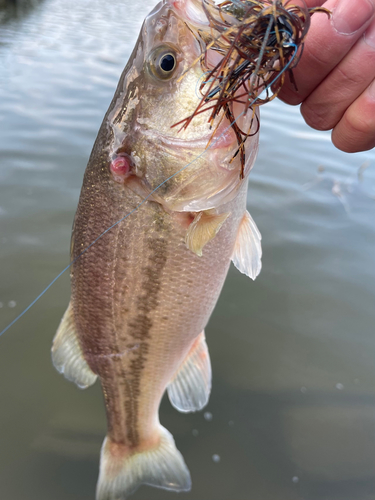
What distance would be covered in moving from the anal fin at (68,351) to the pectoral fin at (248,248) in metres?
0.83

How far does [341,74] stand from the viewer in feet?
3.95

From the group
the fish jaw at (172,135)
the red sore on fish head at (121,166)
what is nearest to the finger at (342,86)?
the fish jaw at (172,135)

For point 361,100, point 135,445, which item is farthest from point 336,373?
point 361,100

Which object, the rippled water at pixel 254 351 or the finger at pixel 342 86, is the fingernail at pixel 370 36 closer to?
the finger at pixel 342 86

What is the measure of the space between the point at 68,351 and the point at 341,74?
5.25 ft

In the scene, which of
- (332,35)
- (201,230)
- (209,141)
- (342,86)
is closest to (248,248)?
(201,230)

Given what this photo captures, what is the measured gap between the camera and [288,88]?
1.30m

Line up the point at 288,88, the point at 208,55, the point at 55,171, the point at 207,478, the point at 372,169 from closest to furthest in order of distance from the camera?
the point at 208,55
the point at 288,88
the point at 207,478
the point at 55,171
the point at 372,169

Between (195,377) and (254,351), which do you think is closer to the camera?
(195,377)

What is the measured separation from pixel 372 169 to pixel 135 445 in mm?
4771

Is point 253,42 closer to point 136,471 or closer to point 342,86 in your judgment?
point 342,86

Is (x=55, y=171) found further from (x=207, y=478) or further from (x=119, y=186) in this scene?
(x=207, y=478)

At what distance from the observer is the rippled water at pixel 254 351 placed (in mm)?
2062

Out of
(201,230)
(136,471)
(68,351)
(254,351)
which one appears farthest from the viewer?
(254,351)
